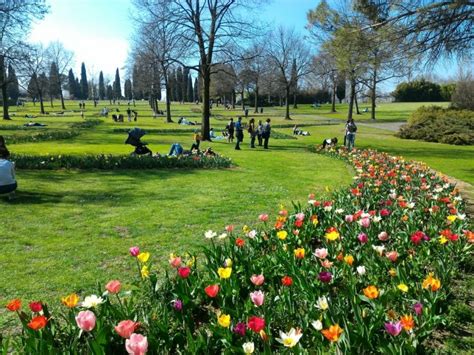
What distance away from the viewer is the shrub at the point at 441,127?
27.3m

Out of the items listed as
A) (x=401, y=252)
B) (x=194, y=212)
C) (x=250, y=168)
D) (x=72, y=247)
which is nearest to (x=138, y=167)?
(x=250, y=168)

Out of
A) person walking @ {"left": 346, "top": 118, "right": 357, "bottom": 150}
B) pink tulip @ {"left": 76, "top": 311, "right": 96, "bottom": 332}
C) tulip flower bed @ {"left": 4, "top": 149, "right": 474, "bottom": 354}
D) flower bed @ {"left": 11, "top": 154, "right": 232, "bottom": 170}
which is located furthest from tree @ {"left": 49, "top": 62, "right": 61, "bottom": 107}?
pink tulip @ {"left": 76, "top": 311, "right": 96, "bottom": 332}

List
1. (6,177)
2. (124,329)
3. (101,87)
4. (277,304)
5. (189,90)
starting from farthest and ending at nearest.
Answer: (101,87) → (189,90) → (6,177) → (277,304) → (124,329)

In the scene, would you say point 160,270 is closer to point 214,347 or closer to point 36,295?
point 36,295

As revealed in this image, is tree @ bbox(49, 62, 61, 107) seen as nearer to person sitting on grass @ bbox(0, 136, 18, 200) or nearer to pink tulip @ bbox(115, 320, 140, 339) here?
person sitting on grass @ bbox(0, 136, 18, 200)

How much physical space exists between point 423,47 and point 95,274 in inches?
483

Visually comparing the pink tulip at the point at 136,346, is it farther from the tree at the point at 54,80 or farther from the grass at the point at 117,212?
the tree at the point at 54,80

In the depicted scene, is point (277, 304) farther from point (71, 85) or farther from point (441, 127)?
point (71, 85)

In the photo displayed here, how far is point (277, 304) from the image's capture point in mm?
3408

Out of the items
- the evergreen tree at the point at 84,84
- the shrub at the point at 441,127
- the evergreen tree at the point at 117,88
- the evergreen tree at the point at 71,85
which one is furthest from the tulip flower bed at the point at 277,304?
the evergreen tree at the point at 84,84

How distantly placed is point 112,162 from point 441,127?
2402 cm

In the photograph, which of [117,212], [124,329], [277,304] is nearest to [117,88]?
[117,212]

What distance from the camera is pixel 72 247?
20.2 feet

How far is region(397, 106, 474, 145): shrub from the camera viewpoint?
27.3m
